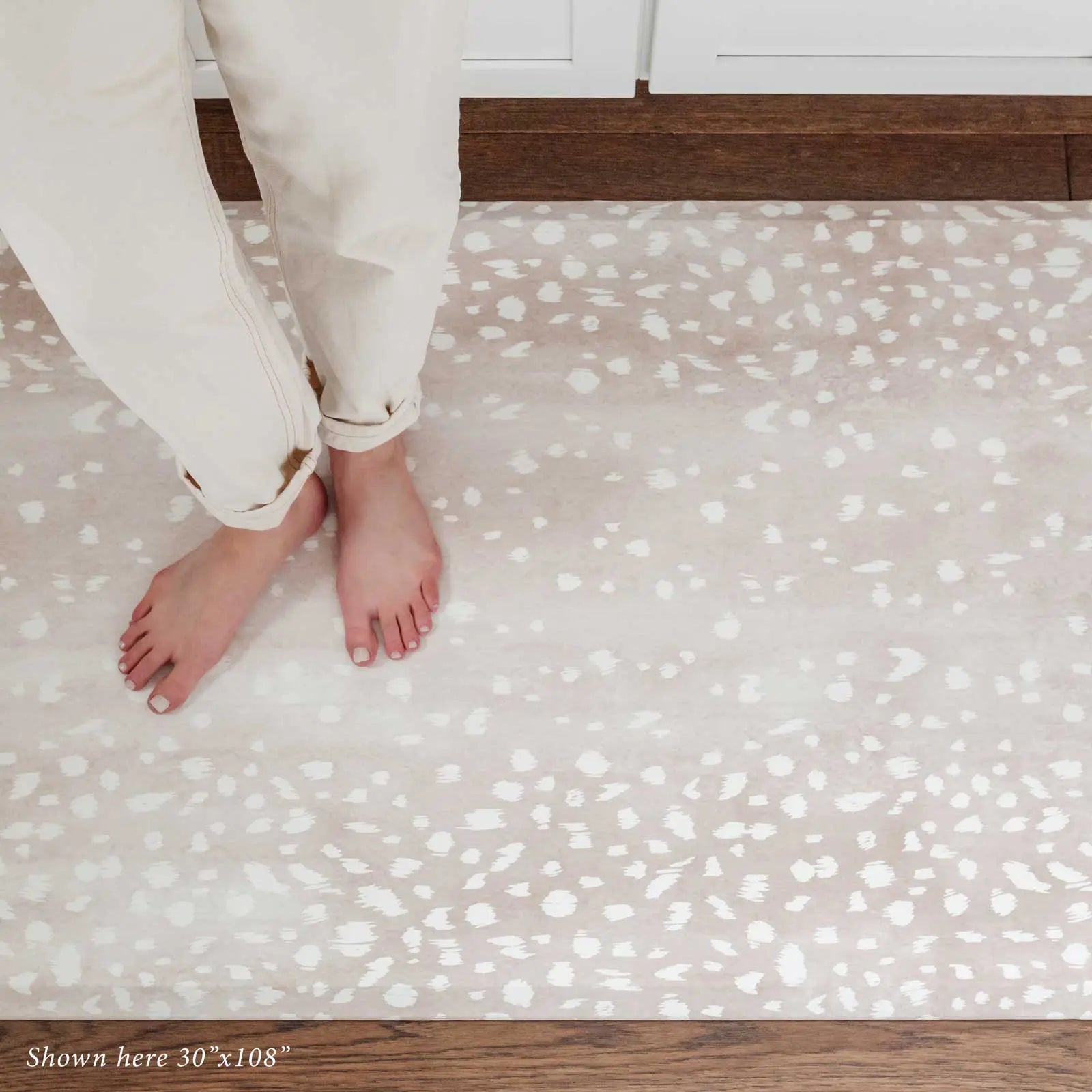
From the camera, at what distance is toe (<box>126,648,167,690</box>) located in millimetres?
948

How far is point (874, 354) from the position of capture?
1.07 metres

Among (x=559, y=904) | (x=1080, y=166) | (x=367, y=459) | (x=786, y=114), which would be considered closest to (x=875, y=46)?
(x=786, y=114)

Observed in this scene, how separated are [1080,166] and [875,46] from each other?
0.96 feet

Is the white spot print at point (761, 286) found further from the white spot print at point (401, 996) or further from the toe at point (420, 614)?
the white spot print at point (401, 996)

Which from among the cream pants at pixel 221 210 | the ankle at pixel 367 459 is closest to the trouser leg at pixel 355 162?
the cream pants at pixel 221 210

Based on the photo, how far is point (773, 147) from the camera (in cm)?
117

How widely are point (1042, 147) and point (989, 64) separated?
0.12 m

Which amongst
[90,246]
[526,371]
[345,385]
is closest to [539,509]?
[526,371]

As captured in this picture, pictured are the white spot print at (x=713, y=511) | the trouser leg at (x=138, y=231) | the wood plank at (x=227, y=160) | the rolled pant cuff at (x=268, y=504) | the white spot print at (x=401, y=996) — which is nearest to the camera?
the trouser leg at (x=138, y=231)

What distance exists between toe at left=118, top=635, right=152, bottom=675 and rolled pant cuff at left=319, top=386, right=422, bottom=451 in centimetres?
31

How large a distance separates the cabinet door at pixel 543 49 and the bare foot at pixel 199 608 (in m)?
0.53

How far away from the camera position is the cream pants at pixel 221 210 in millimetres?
407

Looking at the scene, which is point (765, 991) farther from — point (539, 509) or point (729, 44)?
point (729, 44)

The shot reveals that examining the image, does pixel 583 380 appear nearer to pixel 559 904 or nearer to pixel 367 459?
pixel 367 459
